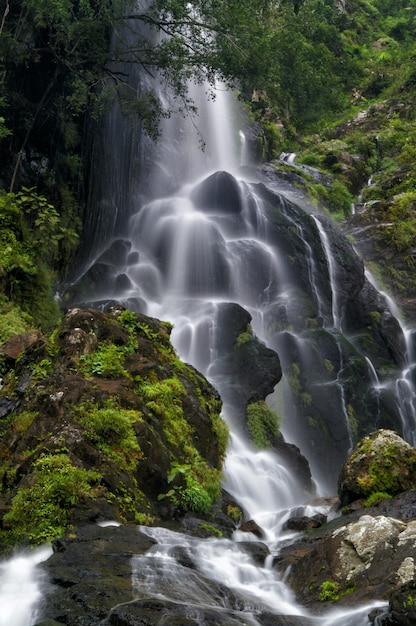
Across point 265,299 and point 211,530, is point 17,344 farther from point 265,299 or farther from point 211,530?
point 265,299

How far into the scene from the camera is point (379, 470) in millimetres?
8672

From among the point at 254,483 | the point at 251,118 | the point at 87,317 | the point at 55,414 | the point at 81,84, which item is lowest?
the point at 254,483

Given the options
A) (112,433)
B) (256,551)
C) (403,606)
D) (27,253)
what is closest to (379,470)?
(256,551)

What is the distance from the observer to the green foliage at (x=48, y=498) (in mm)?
5509

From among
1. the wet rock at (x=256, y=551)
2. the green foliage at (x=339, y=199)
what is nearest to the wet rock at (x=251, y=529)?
the wet rock at (x=256, y=551)

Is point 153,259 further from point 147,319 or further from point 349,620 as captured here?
point 349,620

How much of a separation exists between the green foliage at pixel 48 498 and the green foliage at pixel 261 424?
6276 millimetres

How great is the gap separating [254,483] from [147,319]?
11.9 feet

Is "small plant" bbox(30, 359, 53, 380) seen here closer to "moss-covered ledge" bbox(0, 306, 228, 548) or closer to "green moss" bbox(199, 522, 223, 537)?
"moss-covered ledge" bbox(0, 306, 228, 548)

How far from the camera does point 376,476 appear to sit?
8.60m

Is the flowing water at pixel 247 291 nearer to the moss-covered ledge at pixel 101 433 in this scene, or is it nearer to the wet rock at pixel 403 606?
the moss-covered ledge at pixel 101 433

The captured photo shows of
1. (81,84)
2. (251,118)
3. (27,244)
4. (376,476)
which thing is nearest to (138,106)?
(81,84)

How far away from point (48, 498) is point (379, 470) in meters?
5.13

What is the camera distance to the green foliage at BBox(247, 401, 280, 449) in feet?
39.8
